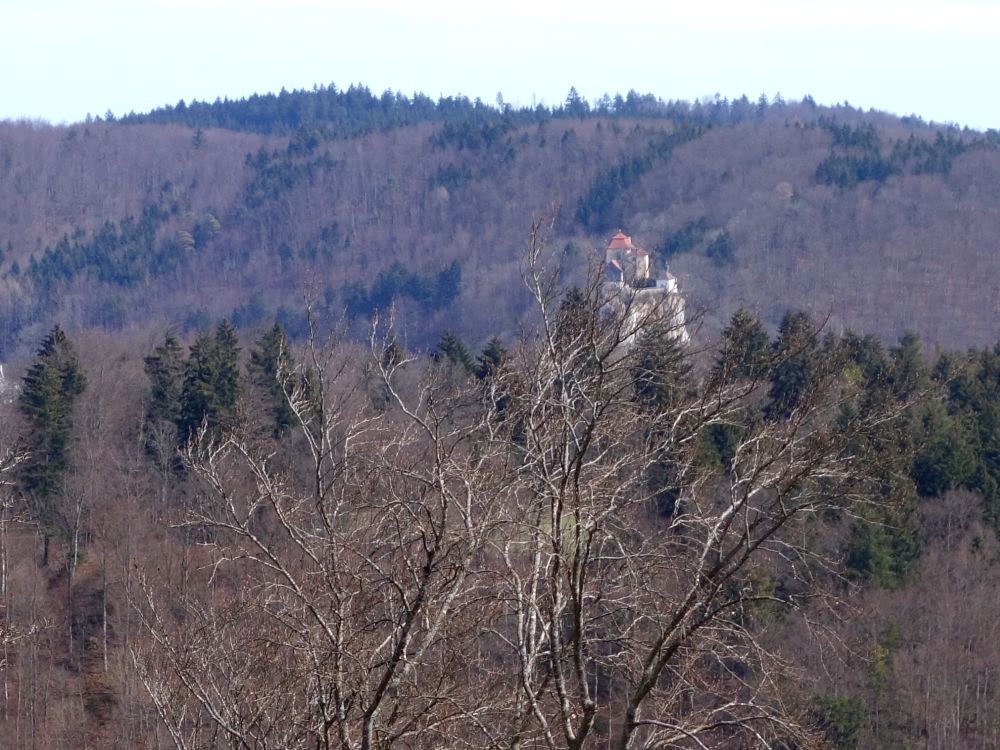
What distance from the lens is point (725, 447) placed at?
25.5 metres

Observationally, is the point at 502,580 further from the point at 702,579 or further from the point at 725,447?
the point at 725,447

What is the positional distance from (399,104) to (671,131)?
1936 inches

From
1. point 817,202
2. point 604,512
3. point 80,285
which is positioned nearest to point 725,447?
point 604,512

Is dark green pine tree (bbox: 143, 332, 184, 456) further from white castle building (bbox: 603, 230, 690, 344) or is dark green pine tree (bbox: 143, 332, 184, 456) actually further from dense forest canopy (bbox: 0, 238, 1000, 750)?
white castle building (bbox: 603, 230, 690, 344)

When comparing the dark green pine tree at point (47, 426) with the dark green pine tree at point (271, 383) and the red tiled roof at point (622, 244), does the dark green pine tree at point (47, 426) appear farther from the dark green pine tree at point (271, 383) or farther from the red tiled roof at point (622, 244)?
the red tiled roof at point (622, 244)

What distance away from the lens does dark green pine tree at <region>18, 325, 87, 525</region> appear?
28.3 meters

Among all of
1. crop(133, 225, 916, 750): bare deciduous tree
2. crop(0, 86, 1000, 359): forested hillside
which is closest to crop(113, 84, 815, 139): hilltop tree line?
crop(0, 86, 1000, 359): forested hillside

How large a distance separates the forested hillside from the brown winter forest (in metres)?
0.57

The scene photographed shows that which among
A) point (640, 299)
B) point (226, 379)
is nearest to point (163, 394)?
point (226, 379)

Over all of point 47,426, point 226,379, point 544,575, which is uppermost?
point 544,575

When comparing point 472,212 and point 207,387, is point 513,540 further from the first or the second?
point 472,212

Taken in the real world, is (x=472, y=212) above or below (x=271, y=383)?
above

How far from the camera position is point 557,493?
218 inches

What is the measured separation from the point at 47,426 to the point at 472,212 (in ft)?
275
